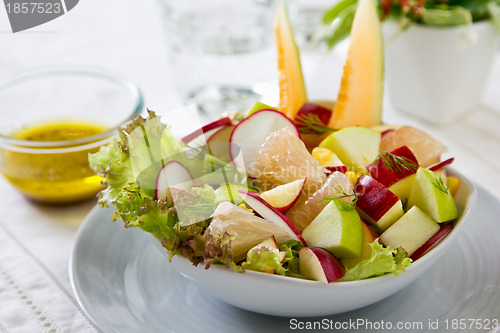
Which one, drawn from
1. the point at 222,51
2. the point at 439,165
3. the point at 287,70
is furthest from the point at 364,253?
the point at 222,51

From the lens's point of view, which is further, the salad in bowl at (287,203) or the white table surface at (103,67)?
the white table surface at (103,67)

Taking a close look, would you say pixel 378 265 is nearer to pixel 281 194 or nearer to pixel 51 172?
pixel 281 194

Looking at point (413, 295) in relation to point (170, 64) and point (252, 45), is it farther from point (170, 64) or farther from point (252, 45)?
point (170, 64)

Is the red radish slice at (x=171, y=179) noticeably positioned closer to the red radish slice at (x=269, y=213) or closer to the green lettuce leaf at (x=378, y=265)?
the red radish slice at (x=269, y=213)

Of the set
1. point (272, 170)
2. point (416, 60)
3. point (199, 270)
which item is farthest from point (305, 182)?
point (416, 60)

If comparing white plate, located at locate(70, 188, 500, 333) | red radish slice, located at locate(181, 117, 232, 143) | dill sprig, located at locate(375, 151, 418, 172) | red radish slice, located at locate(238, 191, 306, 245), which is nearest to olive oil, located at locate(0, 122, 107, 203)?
white plate, located at locate(70, 188, 500, 333)

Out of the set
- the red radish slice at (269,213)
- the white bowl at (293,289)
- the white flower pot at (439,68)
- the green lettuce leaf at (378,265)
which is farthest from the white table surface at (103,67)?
the green lettuce leaf at (378,265)
